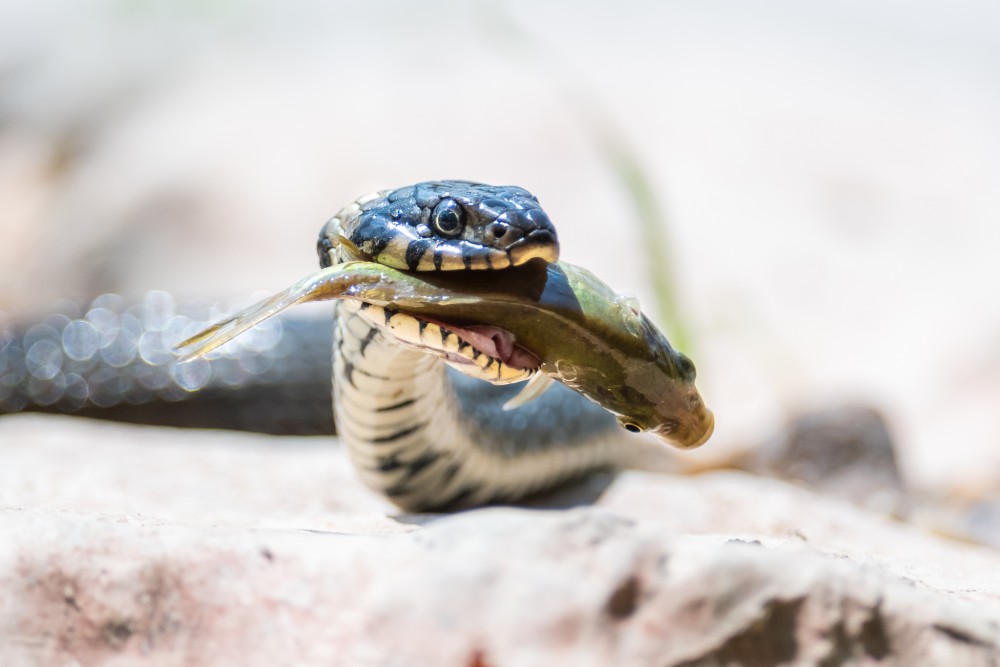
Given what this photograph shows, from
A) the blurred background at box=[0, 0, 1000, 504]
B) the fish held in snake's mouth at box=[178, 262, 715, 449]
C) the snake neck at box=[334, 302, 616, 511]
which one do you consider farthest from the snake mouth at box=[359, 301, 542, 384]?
the blurred background at box=[0, 0, 1000, 504]

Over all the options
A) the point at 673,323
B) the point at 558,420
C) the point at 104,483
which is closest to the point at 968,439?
the point at 673,323

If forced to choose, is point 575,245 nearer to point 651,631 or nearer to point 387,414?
point 387,414

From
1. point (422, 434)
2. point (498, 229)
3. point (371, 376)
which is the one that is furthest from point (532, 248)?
point (422, 434)

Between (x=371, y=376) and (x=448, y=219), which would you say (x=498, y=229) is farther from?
(x=371, y=376)

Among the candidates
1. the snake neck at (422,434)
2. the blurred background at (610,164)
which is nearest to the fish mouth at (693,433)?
the snake neck at (422,434)

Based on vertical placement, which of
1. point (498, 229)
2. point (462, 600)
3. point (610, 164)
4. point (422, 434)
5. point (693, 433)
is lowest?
point (610, 164)

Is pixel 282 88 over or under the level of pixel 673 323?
under
